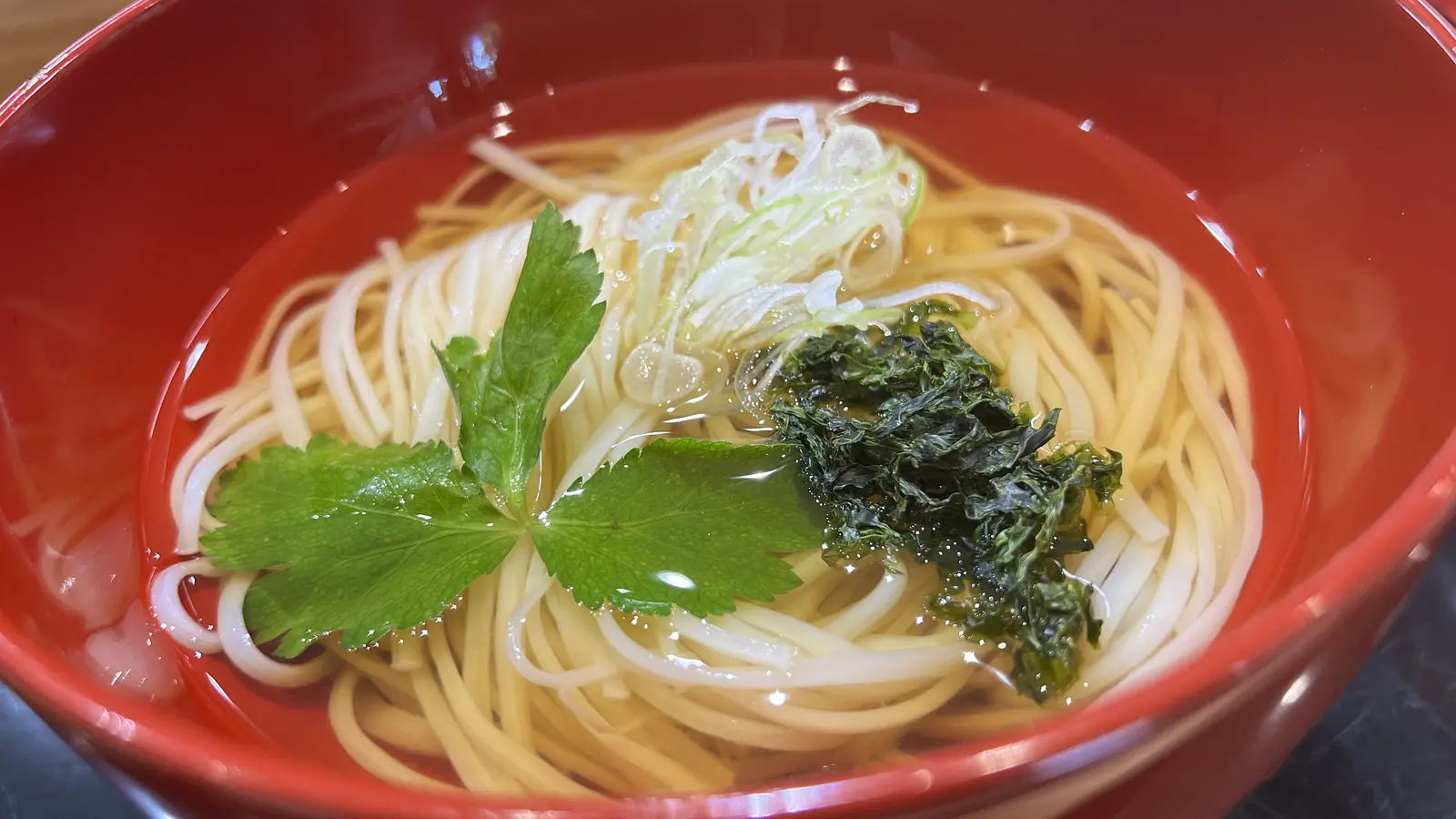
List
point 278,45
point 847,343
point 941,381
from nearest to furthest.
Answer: point 941,381, point 847,343, point 278,45

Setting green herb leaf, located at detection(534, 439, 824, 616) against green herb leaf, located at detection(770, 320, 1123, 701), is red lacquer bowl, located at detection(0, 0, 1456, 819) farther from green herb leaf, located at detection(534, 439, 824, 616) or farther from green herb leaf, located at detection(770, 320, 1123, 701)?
green herb leaf, located at detection(534, 439, 824, 616)

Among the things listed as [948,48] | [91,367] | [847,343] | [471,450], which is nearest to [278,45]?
[91,367]

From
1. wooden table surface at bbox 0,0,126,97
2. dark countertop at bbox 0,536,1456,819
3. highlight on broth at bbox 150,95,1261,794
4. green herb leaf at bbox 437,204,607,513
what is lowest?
dark countertop at bbox 0,536,1456,819

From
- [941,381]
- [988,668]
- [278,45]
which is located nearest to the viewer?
[988,668]

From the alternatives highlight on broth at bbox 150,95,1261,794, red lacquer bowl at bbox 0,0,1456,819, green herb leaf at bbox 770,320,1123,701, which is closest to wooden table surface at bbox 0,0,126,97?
red lacquer bowl at bbox 0,0,1456,819

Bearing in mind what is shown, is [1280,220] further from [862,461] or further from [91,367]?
[91,367]

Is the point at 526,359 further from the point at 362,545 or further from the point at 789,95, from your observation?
the point at 789,95
